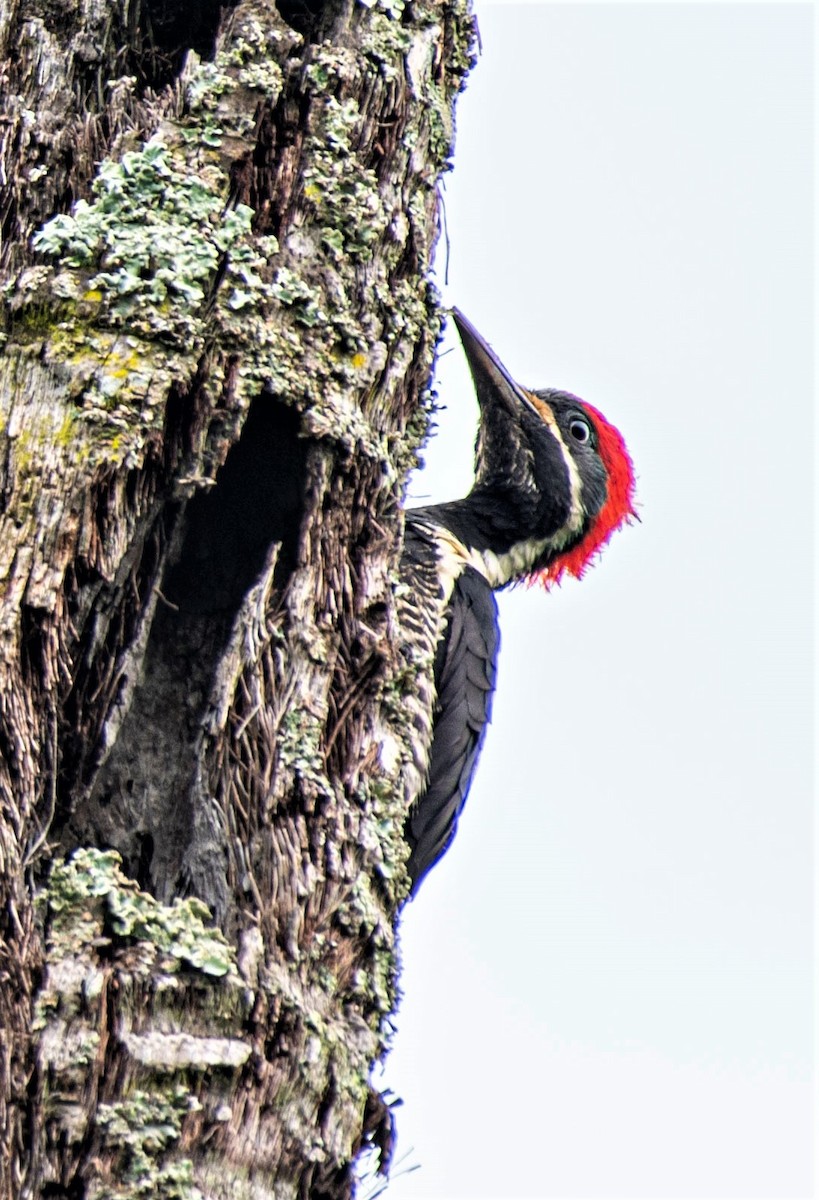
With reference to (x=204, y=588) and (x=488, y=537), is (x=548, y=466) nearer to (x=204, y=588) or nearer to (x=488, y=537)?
(x=488, y=537)

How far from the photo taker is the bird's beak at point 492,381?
5270mm

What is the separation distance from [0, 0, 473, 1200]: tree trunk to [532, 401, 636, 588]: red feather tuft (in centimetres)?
245

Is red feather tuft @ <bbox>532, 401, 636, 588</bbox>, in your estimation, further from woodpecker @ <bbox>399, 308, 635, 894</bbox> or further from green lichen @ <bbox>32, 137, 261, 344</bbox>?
green lichen @ <bbox>32, 137, 261, 344</bbox>

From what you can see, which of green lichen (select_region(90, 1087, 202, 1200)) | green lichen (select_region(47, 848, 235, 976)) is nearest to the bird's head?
green lichen (select_region(47, 848, 235, 976))

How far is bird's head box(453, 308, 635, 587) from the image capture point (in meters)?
5.41

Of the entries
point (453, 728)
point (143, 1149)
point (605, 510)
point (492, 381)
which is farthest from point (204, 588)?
point (605, 510)

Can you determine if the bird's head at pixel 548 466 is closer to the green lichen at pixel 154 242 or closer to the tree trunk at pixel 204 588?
the tree trunk at pixel 204 588

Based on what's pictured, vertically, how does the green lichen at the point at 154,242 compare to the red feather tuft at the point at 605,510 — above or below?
below

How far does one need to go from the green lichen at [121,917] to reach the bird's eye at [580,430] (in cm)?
337

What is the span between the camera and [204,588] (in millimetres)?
2959

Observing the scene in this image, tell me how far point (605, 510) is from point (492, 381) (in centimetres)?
67

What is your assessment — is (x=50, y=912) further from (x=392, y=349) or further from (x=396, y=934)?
(x=392, y=349)

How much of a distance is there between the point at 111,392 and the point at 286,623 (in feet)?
1.75

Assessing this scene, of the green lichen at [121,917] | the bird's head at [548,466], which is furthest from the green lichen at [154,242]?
the bird's head at [548,466]
